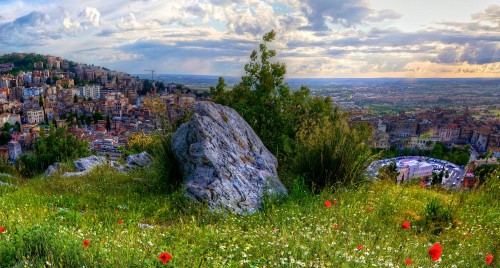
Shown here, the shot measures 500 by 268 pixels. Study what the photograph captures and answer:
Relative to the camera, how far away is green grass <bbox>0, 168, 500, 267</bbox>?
10.3 feet

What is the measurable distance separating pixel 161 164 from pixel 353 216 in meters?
4.02

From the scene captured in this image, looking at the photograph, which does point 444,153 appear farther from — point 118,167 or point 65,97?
point 65,97

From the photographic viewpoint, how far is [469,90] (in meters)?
18.9

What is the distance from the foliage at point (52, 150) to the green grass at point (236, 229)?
16.9 feet

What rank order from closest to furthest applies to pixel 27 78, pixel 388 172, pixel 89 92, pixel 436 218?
pixel 436 218 → pixel 388 172 → pixel 89 92 → pixel 27 78

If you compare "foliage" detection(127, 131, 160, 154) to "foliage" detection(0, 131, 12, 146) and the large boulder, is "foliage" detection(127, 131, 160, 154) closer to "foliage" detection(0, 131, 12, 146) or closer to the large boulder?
the large boulder

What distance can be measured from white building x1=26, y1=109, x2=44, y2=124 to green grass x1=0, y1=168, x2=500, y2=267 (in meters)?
51.7

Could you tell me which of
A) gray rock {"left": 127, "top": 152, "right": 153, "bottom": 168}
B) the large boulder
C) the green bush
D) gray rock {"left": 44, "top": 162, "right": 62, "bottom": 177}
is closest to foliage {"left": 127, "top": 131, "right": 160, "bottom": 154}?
gray rock {"left": 127, "top": 152, "right": 153, "bottom": 168}

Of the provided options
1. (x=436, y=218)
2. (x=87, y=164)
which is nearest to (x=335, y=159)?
(x=436, y=218)

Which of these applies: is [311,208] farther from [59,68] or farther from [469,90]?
[59,68]

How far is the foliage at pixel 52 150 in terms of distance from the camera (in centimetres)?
1248

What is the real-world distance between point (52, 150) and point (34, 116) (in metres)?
48.4

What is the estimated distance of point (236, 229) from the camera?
429 centimetres

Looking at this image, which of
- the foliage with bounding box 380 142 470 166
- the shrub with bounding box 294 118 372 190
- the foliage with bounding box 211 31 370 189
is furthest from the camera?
the foliage with bounding box 380 142 470 166
